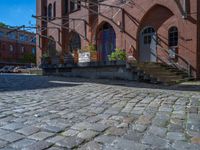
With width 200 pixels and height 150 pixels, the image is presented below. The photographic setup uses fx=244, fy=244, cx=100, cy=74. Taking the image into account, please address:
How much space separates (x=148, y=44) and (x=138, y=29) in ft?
4.38

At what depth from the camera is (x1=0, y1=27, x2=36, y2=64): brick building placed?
2162 inches

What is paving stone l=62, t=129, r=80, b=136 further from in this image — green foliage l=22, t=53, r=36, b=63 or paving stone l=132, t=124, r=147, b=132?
green foliage l=22, t=53, r=36, b=63

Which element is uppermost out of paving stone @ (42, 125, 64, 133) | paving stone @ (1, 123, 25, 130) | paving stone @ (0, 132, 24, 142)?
paving stone @ (1, 123, 25, 130)

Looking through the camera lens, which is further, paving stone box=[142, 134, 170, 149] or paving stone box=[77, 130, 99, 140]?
paving stone box=[77, 130, 99, 140]

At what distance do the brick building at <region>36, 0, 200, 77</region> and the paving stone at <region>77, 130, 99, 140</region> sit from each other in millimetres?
12366

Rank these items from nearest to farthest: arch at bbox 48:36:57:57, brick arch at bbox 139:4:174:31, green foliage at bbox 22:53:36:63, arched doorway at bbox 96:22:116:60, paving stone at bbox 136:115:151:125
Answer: paving stone at bbox 136:115:151:125
brick arch at bbox 139:4:174:31
arched doorway at bbox 96:22:116:60
arch at bbox 48:36:57:57
green foliage at bbox 22:53:36:63

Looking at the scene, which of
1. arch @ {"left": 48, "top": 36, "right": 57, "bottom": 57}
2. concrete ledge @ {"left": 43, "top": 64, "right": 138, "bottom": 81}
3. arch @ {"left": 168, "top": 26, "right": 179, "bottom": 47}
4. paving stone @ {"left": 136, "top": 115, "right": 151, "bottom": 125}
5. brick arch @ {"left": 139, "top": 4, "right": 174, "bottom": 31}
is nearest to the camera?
paving stone @ {"left": 136, "top": 115, "right": 151, "bottom": 125}

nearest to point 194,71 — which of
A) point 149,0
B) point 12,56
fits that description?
point 149,0

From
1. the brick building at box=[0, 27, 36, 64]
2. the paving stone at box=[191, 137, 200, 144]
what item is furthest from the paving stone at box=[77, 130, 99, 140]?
the brick building at box=[0, 27, 36, 64]

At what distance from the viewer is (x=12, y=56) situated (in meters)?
56.4

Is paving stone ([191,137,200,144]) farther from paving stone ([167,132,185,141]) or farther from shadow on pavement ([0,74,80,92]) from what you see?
shadow on pavement ([0,74,80,92])

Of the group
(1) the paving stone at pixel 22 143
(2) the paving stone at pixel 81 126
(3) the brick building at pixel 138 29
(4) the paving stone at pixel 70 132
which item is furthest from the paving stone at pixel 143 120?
(3) the brick building at pixel 138 29

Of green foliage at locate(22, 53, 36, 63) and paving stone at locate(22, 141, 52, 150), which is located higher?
green foliage at locate(22, 53, 36, 63)

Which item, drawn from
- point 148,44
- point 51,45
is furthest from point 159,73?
point 51,45
